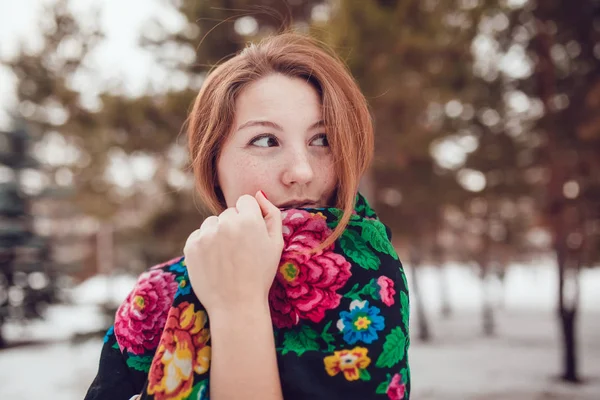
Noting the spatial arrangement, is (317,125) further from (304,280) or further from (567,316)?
(567,316)

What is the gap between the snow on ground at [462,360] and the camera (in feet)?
17.4

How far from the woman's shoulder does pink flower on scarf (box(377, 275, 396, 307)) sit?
360 mm

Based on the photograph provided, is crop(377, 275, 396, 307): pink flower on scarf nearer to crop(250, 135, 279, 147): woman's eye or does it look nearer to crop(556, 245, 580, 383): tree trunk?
crop(250, 135, 279, 147): woman's eye

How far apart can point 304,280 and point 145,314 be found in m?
0.36

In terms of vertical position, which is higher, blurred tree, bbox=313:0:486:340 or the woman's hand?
blurred tree, bbox=313:0:486:340

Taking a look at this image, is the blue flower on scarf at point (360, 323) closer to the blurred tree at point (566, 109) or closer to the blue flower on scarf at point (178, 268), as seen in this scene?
the blue flower on scarf at point (178, 268)

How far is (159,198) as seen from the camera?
5477 mm

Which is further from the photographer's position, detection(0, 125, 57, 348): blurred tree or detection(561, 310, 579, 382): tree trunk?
detection(0, 125, 57, 348): blurred tree

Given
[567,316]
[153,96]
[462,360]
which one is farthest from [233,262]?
[462,360]

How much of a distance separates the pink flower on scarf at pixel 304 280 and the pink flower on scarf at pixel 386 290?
0.20ft

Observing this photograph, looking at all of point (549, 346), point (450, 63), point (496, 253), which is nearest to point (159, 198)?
point (450, 63)

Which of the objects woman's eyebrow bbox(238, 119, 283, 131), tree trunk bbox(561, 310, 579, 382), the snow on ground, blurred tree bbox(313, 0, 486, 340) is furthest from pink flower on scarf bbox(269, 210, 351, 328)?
tree trunk bbox(561, 310, 579, 382)

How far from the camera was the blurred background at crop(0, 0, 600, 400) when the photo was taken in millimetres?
4543

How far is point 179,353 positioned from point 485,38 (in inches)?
270
